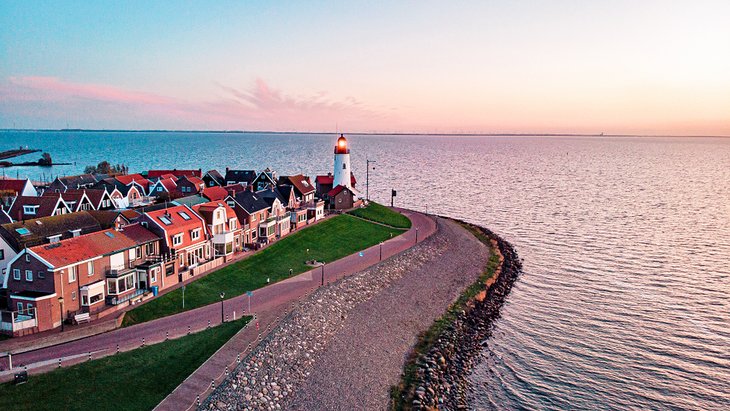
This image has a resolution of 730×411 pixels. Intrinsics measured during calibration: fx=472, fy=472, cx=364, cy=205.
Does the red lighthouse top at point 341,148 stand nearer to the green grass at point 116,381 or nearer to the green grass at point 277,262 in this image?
the green grass at point 277,262

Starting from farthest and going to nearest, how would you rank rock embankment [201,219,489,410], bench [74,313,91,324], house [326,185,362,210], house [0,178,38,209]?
house [326,185,362,210] < house [0,178,38,209] < bench [74,313,91,324] < rock embankment [201,219,489,410]

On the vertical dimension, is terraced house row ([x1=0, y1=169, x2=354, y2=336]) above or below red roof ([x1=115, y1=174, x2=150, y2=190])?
below

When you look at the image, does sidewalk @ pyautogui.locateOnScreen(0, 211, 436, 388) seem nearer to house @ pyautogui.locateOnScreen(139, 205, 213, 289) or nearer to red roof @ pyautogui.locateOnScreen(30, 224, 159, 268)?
red roof @ pyautogui.locateOnScreen(30, 224, 159, 268)

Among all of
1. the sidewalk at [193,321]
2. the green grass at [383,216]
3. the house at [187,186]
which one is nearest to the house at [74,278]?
the sidewalk at [193,321]

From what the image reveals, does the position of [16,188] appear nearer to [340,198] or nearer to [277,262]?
[340,198]

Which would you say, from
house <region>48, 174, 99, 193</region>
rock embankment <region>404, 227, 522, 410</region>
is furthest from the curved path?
house <region>48, 174, 99, 193</region>

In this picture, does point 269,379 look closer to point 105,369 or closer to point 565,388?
point 105,369
